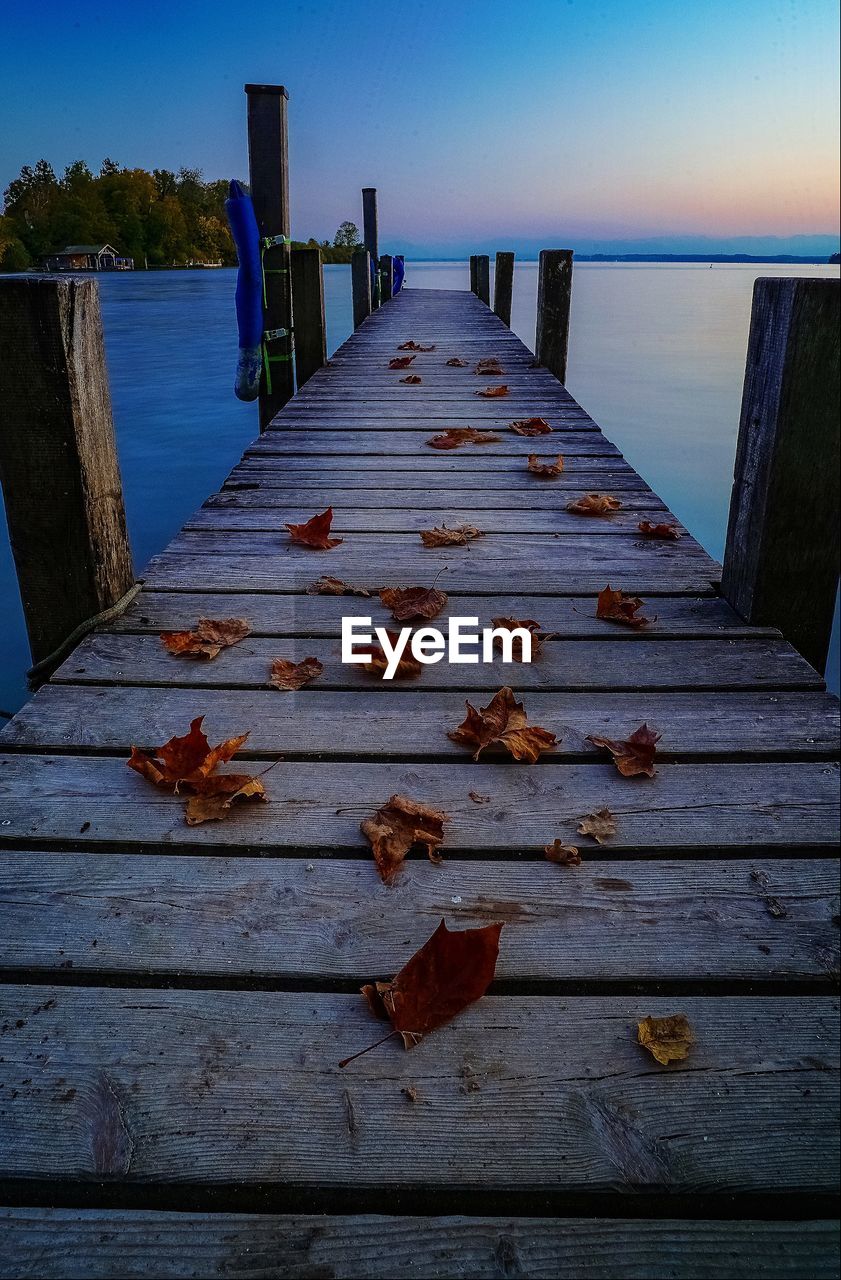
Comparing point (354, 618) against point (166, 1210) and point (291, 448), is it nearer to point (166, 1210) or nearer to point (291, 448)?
point (166, 1210)

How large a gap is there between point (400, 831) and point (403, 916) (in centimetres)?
19

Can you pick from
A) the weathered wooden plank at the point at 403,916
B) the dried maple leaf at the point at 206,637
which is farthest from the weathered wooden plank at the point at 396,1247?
the dried maple leaf at the point at 206,637

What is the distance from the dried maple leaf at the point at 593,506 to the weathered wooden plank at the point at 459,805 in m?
1.68

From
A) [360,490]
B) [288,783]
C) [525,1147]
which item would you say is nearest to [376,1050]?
[525,1147]

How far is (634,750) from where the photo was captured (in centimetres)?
161

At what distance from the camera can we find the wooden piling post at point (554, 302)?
21.7 feet

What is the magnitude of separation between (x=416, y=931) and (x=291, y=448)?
3229mm

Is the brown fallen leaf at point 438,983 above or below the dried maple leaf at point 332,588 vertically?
below

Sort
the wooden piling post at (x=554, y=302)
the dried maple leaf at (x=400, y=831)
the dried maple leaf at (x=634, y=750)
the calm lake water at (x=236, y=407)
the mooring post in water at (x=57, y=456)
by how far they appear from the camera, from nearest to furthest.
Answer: the dried maple leaf at (x=400, y=831)
the dried maple leaf at (x=634, y=750)
the mooring post in water at (x=57, y=456)
the wooden piling post at (x=554, y=302)
the calm lake water at (x=236, y=407)

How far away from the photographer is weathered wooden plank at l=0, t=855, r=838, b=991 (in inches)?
44.8

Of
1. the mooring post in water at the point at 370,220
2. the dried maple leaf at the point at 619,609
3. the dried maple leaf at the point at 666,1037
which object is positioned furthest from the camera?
the mooring post in water at the point at 370,220

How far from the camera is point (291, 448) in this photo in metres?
4.07

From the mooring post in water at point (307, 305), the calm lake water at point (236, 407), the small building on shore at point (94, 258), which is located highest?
the small building on shore at point (94, 258)

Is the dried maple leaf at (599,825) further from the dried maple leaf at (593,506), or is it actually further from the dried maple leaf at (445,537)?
the dried maple leaf at (593,506)
